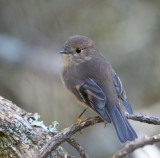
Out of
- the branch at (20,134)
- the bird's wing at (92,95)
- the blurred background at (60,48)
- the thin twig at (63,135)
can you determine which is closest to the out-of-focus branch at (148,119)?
the thin twig at (63,135)

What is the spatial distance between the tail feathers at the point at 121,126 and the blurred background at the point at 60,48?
1.38m

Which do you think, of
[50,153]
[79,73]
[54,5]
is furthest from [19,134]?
[54,5]

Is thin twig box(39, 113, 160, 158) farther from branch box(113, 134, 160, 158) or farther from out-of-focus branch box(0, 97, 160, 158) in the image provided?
branch box(113, 134, 160, 158)

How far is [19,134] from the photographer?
3309 mm

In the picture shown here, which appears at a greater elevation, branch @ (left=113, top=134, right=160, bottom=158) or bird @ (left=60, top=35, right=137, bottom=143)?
bird @ (left=60, top=35, right=137, bottom=143)

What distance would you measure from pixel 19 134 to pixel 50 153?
35cm

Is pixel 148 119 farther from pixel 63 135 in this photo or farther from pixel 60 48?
pixel 60 48

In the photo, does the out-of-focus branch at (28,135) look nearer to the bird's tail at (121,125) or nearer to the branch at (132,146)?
the bird's tail at (121,125)

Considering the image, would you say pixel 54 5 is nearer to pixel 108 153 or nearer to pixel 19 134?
pixel 108 153

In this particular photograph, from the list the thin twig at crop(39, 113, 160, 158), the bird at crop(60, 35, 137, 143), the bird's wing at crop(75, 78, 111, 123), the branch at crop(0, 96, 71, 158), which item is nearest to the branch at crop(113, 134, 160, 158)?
the thin twig at crop(39, 113, 160, 158)

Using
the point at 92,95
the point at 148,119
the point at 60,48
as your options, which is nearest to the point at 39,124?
the point at 92,95

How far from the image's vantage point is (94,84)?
4207 millimetres

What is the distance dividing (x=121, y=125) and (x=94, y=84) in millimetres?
627

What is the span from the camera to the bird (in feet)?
12.8
